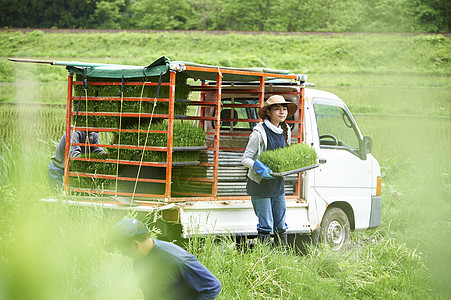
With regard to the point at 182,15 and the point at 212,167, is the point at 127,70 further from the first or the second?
the point at 182,15

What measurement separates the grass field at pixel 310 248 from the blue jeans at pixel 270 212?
0.28 metres

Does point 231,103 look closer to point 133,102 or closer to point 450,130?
point 133,102

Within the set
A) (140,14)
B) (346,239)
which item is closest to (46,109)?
(346,239)

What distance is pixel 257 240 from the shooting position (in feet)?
18.4

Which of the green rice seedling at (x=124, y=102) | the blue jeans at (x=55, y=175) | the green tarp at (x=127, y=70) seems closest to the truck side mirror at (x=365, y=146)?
the green tarp at (x=127, y=70)

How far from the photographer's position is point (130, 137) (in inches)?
227

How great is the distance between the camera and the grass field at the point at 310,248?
3.09 m

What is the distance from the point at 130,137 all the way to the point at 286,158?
1.59 meters

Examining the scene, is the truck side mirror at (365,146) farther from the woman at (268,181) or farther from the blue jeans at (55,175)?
the blue jeans at (55,175)

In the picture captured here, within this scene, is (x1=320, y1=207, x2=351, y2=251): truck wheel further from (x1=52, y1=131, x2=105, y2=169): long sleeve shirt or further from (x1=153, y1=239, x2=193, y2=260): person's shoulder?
(x1=153, y1=239, x2=193, y2=260): person's shoulder

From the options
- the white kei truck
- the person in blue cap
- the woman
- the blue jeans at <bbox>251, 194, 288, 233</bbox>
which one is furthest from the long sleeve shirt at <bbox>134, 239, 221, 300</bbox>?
the blue jeans at <bbox>251, 194, 288, 233</bbox>

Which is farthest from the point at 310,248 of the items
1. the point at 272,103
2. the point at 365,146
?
the point at 365,146

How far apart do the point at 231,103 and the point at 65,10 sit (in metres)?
25.3

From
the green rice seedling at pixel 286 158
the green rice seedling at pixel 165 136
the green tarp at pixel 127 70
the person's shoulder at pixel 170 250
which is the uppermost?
the green tarp at pixel 127 70
